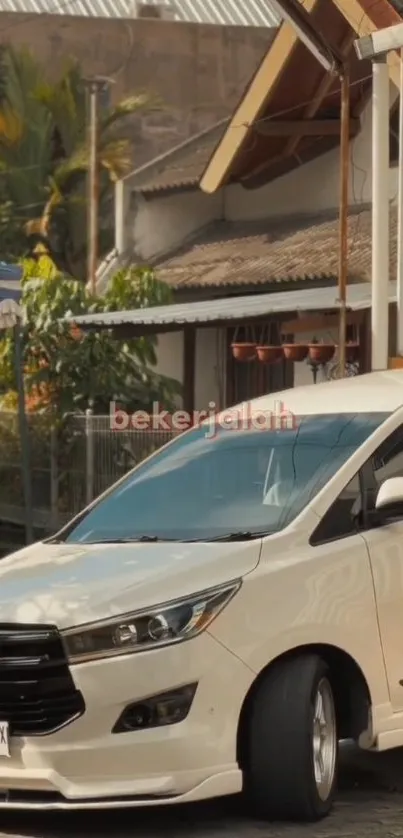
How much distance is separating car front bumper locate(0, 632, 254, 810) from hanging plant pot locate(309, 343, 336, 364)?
9717 millimetres

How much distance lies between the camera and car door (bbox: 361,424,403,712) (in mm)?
6836

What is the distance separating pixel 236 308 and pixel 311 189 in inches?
193

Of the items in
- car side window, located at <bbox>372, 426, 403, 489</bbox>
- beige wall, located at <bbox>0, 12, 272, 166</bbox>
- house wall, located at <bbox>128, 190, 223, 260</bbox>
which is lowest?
car side window, located at <bbox>372, 426, 403, 489</bbox>

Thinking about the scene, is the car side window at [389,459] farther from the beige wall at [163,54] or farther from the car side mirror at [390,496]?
the beige wall at [163,54]

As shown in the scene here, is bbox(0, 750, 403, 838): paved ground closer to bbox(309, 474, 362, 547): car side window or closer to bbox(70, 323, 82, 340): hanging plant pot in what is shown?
bbox(309, 474, 362, 547): car side window

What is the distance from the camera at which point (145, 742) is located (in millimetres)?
6125

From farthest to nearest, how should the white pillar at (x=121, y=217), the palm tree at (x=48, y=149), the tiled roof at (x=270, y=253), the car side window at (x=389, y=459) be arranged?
the palm tree at (x=48, y=149), the white pillar at (x=121, y=217), the tiled roof at (x=270, y=253), the car side window at (x=389, y=459)

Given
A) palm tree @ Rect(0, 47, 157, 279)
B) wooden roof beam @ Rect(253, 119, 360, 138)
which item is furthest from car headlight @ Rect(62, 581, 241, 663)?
palm tree @ Rect(0, 47, 157, 279)

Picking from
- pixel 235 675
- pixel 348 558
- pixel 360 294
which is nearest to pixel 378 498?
pixel 348 558

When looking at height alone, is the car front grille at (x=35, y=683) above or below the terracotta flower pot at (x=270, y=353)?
below

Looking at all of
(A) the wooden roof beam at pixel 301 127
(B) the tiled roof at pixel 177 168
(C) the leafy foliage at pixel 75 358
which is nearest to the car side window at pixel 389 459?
(C) the leafy foliage at pixel 75 358

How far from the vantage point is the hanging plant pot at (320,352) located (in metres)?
15.8

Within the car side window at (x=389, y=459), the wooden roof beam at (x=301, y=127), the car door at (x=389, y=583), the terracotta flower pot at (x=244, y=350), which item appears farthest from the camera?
the wooden roof beam at (x=301, y=127)

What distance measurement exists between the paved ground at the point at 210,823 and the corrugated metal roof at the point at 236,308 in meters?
7.98
